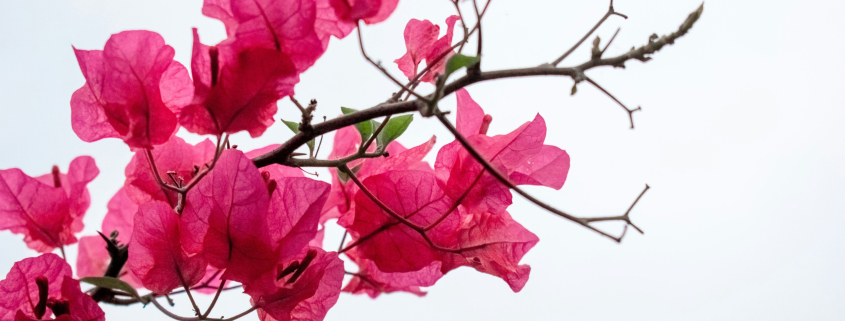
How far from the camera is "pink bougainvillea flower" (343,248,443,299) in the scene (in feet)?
1.82

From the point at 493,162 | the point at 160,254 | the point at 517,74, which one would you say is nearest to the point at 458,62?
the point at 517,74

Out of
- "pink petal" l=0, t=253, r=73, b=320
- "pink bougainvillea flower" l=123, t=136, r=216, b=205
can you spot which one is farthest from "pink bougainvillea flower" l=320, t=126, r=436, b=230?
"pink petal" l=0, t=253, r=73, b=320

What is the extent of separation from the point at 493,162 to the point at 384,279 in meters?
0.20

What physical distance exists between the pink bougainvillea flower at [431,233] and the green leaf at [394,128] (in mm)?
→ 32

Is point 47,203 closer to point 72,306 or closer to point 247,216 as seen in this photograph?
point 72,306

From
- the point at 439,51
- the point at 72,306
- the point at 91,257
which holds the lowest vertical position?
the point at 72,306

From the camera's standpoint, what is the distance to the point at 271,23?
367 millimetres

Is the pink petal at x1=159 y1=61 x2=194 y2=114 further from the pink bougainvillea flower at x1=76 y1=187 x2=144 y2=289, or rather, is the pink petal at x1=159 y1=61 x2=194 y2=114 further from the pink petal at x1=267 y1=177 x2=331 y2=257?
the pink bougainvillea flower at x1=76 y1=187 x2=144 y2=289

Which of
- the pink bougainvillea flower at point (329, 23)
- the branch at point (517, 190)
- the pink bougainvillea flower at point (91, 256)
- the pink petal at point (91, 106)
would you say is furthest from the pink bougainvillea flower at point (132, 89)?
the pink bougainvillea flower at point (91, 256)

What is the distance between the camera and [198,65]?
1.23 feet

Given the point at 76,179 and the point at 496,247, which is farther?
the point at 76,179

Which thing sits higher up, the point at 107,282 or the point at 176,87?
the point at 176,87

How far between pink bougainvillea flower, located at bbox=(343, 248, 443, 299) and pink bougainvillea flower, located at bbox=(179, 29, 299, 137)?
194 mm

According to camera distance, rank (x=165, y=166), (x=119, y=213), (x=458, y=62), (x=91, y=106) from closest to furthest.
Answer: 1. (x=458, y=62)
2. (x=91, y=106)
3. (x=165, y=166)
4. (x=119, y=213)
